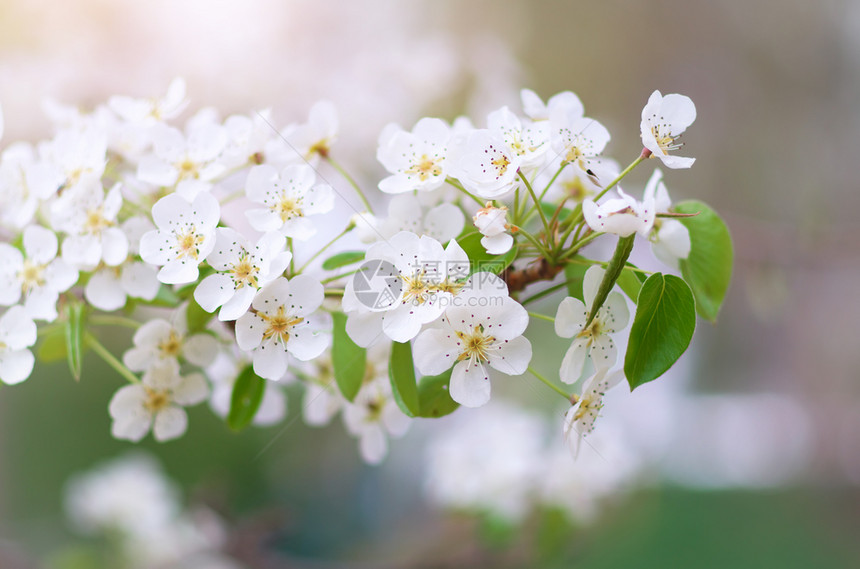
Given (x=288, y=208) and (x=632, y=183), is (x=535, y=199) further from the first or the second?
(x=632, y=183)

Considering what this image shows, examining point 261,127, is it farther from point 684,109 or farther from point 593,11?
point 593,11

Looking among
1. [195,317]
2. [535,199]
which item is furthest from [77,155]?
[535,199]

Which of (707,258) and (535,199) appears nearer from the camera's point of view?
(535,199)

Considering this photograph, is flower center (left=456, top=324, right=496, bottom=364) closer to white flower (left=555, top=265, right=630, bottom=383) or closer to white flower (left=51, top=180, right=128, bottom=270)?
white flower (left=555, top=265, right=630, bottom=383)

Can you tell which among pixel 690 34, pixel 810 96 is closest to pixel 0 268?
pixel 690 34

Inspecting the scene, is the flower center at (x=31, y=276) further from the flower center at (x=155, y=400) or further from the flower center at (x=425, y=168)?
the flower center at (x=425, y=168)

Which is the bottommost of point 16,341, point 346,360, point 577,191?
point 16,341
